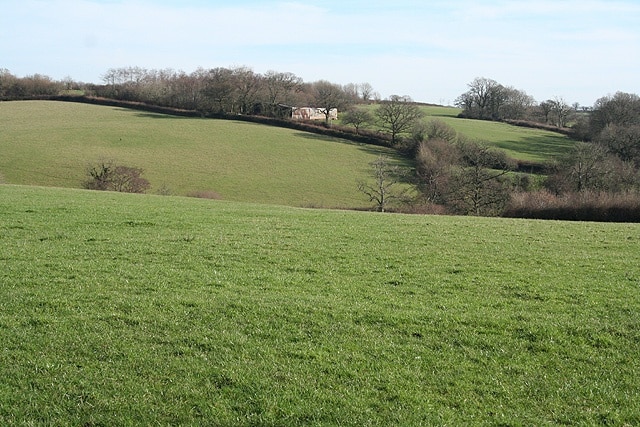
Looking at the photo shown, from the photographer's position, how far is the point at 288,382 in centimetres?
801

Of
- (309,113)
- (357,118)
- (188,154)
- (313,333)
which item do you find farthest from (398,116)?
(313,333)

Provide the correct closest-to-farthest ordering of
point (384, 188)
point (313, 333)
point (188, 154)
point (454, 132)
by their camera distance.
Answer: point (313, 333) < point (384, 188) < point (188, 154) < point (454, 132)

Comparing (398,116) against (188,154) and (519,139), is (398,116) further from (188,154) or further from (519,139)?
(188,154)

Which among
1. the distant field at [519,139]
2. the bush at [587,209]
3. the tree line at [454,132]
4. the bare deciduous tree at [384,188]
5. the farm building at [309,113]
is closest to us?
the bush at [587,209]

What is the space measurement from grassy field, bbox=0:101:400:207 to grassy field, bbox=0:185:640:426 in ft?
153

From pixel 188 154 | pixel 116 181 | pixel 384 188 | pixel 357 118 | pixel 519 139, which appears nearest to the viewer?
pixel 116 181

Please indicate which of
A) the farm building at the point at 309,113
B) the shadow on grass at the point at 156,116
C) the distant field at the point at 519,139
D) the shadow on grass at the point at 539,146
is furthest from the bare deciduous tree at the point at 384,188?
the shadow on grass at the point at 156,116

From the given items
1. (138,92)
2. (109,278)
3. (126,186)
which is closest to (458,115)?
(138,92)

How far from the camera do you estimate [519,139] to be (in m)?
97.2

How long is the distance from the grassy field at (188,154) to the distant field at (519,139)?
2090 cm

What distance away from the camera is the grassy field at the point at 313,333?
7.43 m

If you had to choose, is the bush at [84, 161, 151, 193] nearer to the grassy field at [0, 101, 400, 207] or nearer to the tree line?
the grassy field at [0, 101, 400, 207]

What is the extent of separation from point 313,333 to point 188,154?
2980 inches

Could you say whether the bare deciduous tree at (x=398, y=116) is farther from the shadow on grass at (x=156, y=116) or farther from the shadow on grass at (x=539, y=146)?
the shadow on grass at (x=156, y=116)
